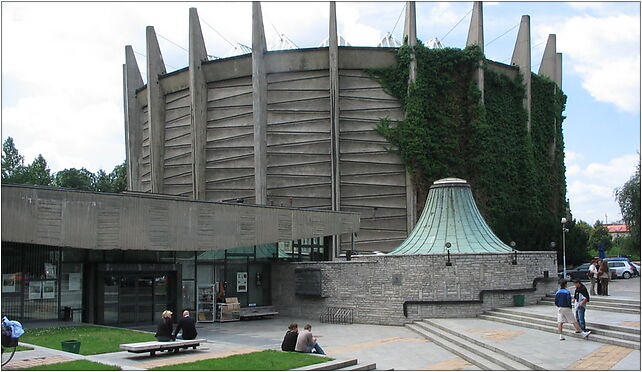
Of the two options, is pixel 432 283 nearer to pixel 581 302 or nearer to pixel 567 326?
pixel 567 326

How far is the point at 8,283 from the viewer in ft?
70.1

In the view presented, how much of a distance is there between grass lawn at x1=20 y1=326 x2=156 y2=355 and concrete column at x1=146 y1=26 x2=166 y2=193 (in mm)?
29419

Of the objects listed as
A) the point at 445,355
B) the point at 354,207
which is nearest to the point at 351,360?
the point at 445,355

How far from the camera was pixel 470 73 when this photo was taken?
46594mm

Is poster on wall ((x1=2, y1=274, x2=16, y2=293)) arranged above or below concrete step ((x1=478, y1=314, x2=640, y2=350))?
above

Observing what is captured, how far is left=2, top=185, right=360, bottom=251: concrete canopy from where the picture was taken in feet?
67.4

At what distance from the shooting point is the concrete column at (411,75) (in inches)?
1713

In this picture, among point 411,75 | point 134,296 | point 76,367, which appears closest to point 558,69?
point 411,75

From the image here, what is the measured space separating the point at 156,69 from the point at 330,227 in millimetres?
25507

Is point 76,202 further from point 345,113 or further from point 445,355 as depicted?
point 345,113

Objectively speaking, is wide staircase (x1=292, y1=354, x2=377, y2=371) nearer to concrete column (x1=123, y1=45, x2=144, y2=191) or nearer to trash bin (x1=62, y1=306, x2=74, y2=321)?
trash bin (x1=62, y1=306, x2=74, y2=321)

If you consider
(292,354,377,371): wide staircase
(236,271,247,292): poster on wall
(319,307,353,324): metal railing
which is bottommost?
(319,307,353,324): metal railing

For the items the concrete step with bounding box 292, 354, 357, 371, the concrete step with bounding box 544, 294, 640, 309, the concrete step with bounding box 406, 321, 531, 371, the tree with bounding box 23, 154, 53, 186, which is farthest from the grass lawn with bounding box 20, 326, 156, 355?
the tree with bounding box 23, 154, 53, 186

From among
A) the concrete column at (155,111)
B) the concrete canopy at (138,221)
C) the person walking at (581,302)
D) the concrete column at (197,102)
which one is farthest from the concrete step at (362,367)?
the concrete column at (155,111)
